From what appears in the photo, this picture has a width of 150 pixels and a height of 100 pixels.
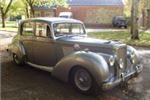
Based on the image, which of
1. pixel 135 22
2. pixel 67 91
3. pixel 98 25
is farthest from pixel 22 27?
pixel 98 25

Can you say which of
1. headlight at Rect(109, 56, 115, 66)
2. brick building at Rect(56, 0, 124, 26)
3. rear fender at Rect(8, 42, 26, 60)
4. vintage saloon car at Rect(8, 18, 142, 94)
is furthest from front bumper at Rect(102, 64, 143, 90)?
brick building at Rect(56, 0, 124, 26)

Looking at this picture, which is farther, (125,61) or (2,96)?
(125,61)

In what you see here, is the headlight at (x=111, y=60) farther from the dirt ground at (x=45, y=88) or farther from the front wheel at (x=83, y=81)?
the dirt ground at (x=45, y=88)

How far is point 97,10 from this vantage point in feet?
132

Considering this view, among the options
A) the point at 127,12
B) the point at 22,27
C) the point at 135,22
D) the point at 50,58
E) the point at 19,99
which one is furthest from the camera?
the point at 127,12

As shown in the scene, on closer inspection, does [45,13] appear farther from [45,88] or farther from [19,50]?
[45,88]

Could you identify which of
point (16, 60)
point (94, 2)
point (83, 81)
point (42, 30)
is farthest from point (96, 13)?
point (83, 81)

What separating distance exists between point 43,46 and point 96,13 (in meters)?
34.2

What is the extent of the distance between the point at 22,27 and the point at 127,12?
109ft

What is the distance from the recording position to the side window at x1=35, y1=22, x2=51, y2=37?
689 cm

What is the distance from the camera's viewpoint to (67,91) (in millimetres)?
5824

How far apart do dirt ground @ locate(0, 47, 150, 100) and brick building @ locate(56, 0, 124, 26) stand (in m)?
33.1

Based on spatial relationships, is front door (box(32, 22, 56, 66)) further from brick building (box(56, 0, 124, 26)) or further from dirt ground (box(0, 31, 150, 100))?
brick building (box(56, 0, 124, 26))

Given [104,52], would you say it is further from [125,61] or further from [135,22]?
[135,22]
